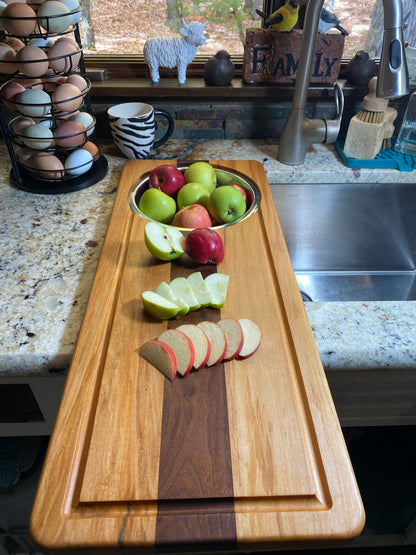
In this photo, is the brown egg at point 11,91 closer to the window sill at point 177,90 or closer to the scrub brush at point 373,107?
the window sill at point 177,90

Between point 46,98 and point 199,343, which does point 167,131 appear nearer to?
point 46,98

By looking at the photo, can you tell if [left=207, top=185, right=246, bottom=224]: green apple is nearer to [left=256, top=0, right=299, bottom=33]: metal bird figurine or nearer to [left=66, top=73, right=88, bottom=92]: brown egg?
[left=66, top=73, right=88, bottom=92]: brown egg

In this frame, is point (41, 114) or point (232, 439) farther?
point (41, 114)

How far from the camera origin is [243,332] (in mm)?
662

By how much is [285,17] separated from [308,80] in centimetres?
20

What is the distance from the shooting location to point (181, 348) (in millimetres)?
631

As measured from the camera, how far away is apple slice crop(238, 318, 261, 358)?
65 cm

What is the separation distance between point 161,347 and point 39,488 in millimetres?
241

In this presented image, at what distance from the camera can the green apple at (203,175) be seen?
1043mm

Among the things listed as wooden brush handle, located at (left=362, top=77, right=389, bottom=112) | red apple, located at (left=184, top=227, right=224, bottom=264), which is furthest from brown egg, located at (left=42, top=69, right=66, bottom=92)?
wooden brush handle, located at (left=362, top=77, right=389, bottom=112)

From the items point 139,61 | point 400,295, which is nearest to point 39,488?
point 400,295

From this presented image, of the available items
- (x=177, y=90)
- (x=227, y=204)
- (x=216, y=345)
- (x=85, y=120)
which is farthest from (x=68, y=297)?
(x=177, y=90)

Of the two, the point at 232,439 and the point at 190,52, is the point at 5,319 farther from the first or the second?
the point at 190,52

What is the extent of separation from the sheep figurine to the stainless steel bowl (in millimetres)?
323
